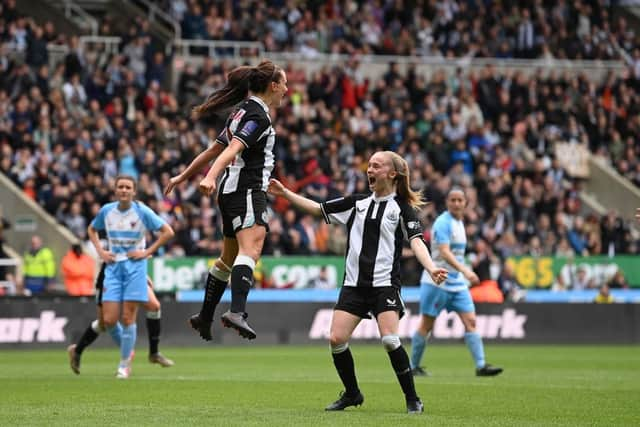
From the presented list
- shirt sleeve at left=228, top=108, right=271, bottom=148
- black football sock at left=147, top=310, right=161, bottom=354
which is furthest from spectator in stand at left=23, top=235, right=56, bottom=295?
shirt sleeve at left=228, top=108, right=271, bottom=148

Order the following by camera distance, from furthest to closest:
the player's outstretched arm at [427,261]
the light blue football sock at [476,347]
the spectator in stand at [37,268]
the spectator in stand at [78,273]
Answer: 1. the spectator in stand at [37,268]
2. the spectator in stand at [78,273]
3. the light blue football sock at [476,347]
4. the player's outstretched arm at [427,261]

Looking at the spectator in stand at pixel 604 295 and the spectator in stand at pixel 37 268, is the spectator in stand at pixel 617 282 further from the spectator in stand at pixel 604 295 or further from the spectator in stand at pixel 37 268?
the spectator in stand at pixel 37 268

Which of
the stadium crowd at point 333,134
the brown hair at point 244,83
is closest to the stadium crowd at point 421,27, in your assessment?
the stadium crowd at point 333,134

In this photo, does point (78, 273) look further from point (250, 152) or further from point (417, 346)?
point (250, 152)

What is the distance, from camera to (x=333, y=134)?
32062 mm

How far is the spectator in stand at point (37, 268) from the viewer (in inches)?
993

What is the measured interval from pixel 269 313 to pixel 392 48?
41.6 feet

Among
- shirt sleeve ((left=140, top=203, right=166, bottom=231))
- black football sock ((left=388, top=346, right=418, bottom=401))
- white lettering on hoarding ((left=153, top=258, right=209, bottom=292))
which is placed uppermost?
shirt sleeve ((left=140, top=203, right=166, bottom=231))

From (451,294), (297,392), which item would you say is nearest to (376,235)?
(297,392)

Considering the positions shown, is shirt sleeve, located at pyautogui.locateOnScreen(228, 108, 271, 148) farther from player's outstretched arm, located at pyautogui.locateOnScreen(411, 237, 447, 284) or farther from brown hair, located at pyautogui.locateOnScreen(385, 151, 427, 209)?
player's outstretched arm, located at pyautogui.locateOnScreen(411, 237, 447, 284)

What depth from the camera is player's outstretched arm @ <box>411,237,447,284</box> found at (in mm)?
10688

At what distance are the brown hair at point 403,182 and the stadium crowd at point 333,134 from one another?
49.3ft

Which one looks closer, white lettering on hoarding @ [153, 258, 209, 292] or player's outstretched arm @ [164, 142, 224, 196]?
player's outstretched arm @ [164, 142, 224, 196]

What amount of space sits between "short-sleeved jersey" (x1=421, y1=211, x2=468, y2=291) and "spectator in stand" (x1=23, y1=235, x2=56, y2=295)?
10.8 m
